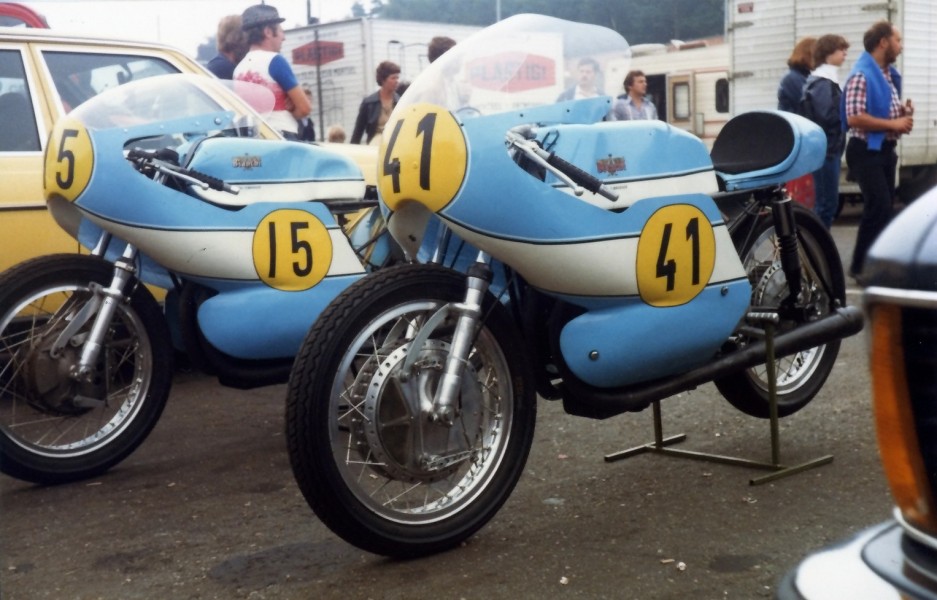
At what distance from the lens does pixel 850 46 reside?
1421cm

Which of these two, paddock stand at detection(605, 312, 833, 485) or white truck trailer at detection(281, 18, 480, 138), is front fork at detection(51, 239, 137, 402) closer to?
paddock stand at detection(605, 312, 833, 485)

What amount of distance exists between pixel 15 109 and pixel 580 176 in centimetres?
343

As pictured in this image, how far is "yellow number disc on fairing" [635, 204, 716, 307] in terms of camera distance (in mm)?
3625

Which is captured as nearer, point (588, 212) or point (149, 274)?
point (588, 212)

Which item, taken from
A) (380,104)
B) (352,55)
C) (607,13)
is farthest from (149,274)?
(352,55)

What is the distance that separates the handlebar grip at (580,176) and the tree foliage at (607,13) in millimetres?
605

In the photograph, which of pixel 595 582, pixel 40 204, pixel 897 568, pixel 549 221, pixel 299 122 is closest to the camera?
pixel 897 568

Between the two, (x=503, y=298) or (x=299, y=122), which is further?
(x=299, y=122)

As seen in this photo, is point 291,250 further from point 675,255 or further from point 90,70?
point 90,70

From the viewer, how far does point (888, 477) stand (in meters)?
1.55

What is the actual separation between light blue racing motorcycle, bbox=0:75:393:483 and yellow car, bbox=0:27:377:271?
0.91 m

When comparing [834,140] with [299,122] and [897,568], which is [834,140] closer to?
[299,122]

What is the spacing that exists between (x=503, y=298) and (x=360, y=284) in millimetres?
677

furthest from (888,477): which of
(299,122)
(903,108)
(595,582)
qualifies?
(903,108)
